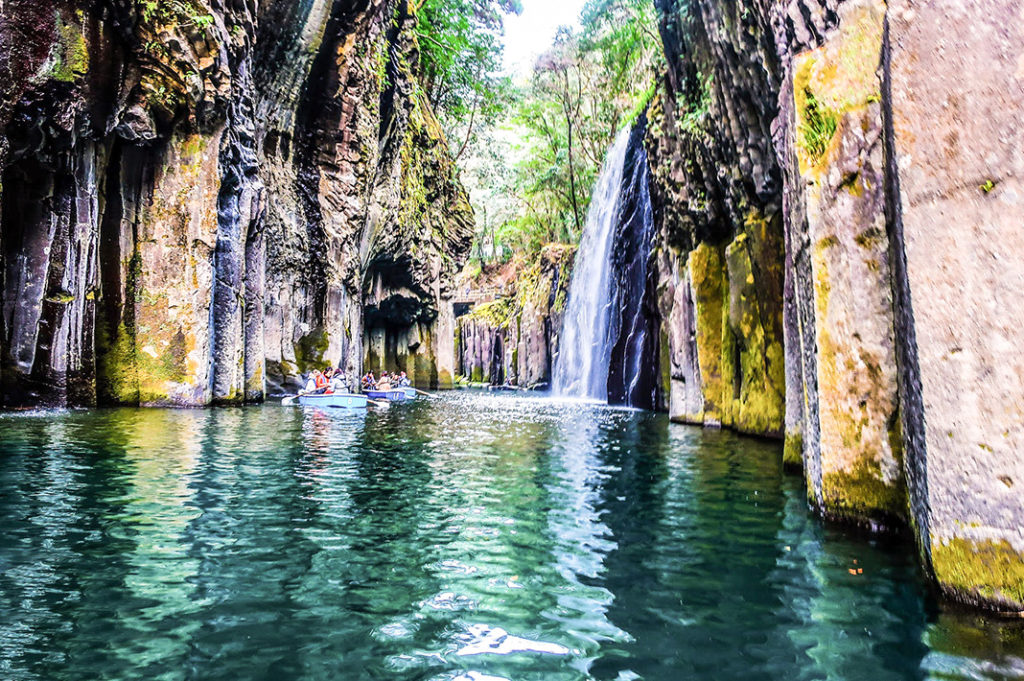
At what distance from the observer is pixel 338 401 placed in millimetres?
19438

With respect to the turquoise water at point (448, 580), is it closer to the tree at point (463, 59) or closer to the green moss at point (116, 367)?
the green moss at point (116, 367)

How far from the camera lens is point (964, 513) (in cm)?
312

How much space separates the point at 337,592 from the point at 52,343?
13.5m

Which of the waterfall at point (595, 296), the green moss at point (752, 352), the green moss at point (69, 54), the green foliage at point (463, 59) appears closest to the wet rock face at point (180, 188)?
the green moss at point (69, 54)

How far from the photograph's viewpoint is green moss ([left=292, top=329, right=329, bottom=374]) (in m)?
25.9

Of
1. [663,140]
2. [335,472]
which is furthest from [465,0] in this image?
[335,472]

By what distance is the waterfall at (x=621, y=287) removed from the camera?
21.2 metres

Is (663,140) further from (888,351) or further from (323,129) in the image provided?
(323,129)

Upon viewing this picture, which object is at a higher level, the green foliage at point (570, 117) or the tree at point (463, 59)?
the tree at point (463, 59)

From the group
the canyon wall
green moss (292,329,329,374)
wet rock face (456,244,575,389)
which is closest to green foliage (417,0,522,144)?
wet rock face (456,244,575,389)

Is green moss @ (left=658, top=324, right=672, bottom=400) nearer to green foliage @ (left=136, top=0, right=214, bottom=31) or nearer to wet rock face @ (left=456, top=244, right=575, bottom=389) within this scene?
green foliage @ (left=136, top=0, right=214, bottom=31)

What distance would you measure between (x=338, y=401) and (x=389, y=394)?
→ 495 cm

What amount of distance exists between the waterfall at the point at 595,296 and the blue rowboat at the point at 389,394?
25.8ft

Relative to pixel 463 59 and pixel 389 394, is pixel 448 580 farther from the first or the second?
pixel 463 59
